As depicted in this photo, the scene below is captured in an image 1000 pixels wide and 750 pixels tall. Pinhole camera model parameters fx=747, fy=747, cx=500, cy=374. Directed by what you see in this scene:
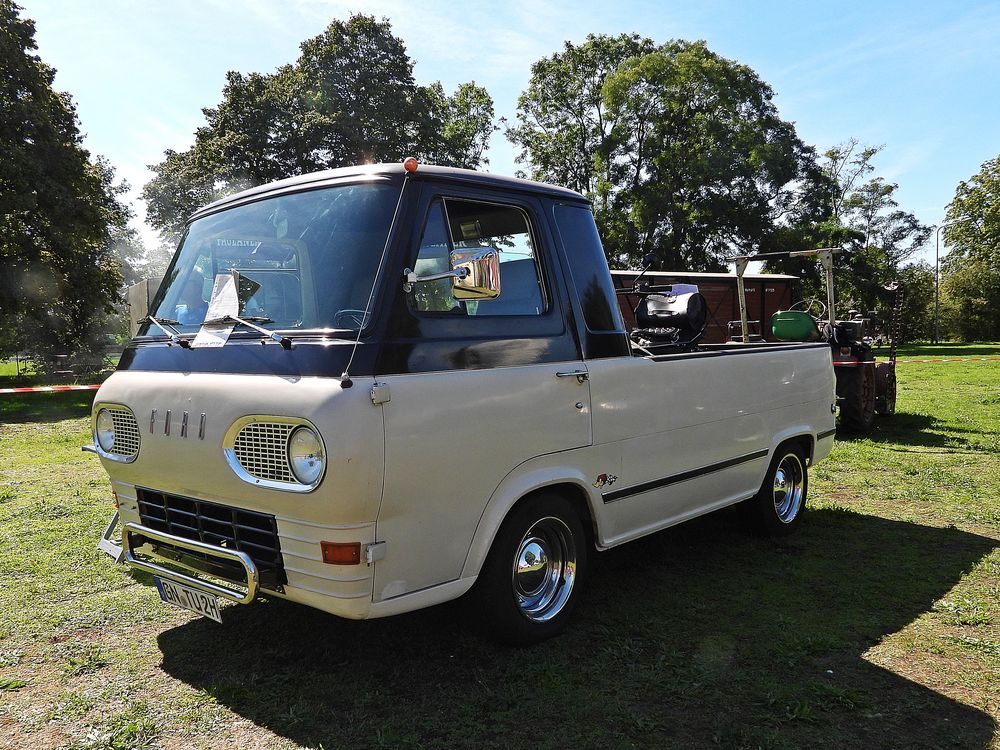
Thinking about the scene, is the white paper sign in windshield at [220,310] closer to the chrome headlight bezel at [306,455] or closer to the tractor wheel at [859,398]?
the chrome headlight bezel at [306,455]

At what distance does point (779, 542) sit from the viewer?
5.84 meters

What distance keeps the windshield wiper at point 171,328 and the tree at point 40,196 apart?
67.9 feet

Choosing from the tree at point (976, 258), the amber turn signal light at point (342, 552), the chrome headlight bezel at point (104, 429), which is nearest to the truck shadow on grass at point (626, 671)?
the amber turn signal light at point (342, 552)

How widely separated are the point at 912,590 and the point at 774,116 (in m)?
36.9

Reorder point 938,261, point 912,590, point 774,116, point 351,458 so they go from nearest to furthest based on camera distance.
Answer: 1. point 351,458
2. point 912,590
3. point 774,116
4. point 938,261

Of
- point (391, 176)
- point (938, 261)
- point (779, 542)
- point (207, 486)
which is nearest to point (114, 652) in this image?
point (207, 486)

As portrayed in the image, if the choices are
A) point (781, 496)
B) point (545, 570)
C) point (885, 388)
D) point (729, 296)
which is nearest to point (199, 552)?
point (545, 570)

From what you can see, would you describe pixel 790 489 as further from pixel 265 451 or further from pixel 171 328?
pixel 171 328

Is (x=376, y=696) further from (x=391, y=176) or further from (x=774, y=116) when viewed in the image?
(x=774, y=116)

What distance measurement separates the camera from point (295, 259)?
350cm

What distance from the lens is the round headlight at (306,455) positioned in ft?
9.51

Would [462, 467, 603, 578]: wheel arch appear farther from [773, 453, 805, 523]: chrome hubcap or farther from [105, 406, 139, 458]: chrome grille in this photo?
[773, 453, 805, 523]: chrome hubcap

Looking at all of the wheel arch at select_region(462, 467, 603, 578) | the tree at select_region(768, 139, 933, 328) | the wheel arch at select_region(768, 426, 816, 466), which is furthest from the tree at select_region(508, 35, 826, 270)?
the wheel arch at select_region(462, 467, 603, 578)

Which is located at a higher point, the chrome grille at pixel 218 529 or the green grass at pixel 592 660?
the chrome grille at pixel 218 529
